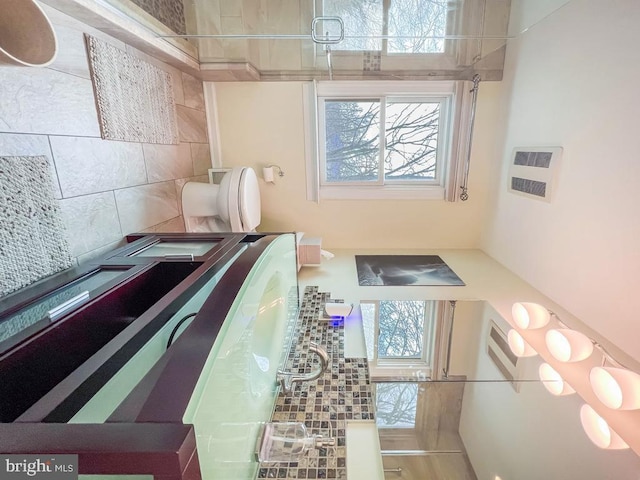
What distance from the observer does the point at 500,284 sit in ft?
7.18

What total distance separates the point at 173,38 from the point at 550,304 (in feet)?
9.71

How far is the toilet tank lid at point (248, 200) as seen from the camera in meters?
1.97

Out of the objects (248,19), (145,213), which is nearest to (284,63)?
(248,19)

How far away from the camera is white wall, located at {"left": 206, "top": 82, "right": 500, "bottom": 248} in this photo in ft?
8.73

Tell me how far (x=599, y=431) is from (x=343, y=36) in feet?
8.25

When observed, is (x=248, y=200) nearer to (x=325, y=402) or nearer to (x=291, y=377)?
(x=291, y=377)

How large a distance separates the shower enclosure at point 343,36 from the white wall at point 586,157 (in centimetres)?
34

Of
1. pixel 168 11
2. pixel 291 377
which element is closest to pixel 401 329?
pixel 291 377

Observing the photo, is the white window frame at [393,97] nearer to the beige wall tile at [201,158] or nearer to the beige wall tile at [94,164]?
the beige wall tile at [201,158]

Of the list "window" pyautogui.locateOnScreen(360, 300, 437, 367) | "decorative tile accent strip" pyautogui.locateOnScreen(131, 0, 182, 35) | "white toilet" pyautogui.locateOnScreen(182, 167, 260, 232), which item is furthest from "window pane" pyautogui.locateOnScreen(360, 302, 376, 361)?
"decorative tile accent strip" pyautogui.locateOnScreen(131, 0, 182, 35)

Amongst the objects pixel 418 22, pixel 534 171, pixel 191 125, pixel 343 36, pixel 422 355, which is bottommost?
pixel 422 355

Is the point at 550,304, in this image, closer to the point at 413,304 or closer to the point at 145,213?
the point at 413,304

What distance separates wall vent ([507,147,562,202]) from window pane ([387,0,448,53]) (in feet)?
3.69

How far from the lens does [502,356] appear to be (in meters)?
1.44
